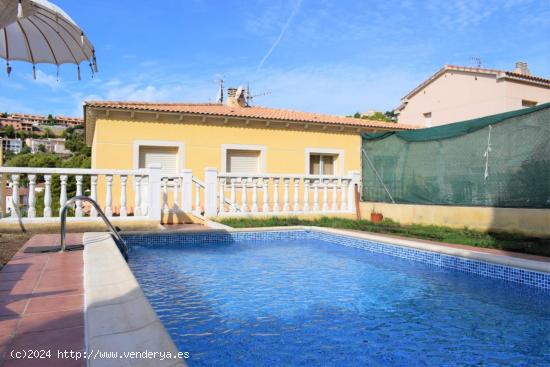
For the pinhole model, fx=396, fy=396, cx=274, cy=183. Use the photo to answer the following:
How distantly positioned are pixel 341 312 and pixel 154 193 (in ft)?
19.4

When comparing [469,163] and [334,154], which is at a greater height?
[334,154]

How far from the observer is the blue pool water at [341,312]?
127 inches

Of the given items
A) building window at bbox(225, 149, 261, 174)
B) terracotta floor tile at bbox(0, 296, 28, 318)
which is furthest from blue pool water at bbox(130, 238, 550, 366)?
building window at bbox(225, 149, 261, 174)

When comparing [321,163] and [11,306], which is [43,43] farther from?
[321,163]

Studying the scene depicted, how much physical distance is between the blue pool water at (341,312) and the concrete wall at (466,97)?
21.1 metres

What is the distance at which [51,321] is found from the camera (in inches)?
103

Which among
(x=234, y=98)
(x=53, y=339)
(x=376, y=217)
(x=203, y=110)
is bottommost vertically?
(x=53, y=339)

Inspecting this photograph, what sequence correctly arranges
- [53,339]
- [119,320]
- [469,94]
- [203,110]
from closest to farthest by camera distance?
1. [53,339]
2. [119,320]
3. [203,110]
4. [469,94]

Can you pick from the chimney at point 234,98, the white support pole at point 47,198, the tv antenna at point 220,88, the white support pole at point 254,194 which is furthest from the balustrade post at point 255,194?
the tv antenna at point 220,88

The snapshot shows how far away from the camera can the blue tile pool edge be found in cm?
533

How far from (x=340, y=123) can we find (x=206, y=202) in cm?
831

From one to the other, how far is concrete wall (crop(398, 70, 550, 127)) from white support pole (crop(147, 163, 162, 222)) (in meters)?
21.6

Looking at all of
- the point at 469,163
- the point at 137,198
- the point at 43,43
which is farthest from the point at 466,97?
the point at 43,43

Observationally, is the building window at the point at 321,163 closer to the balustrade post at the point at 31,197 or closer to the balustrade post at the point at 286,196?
the balustrade post at the point at 286,196
